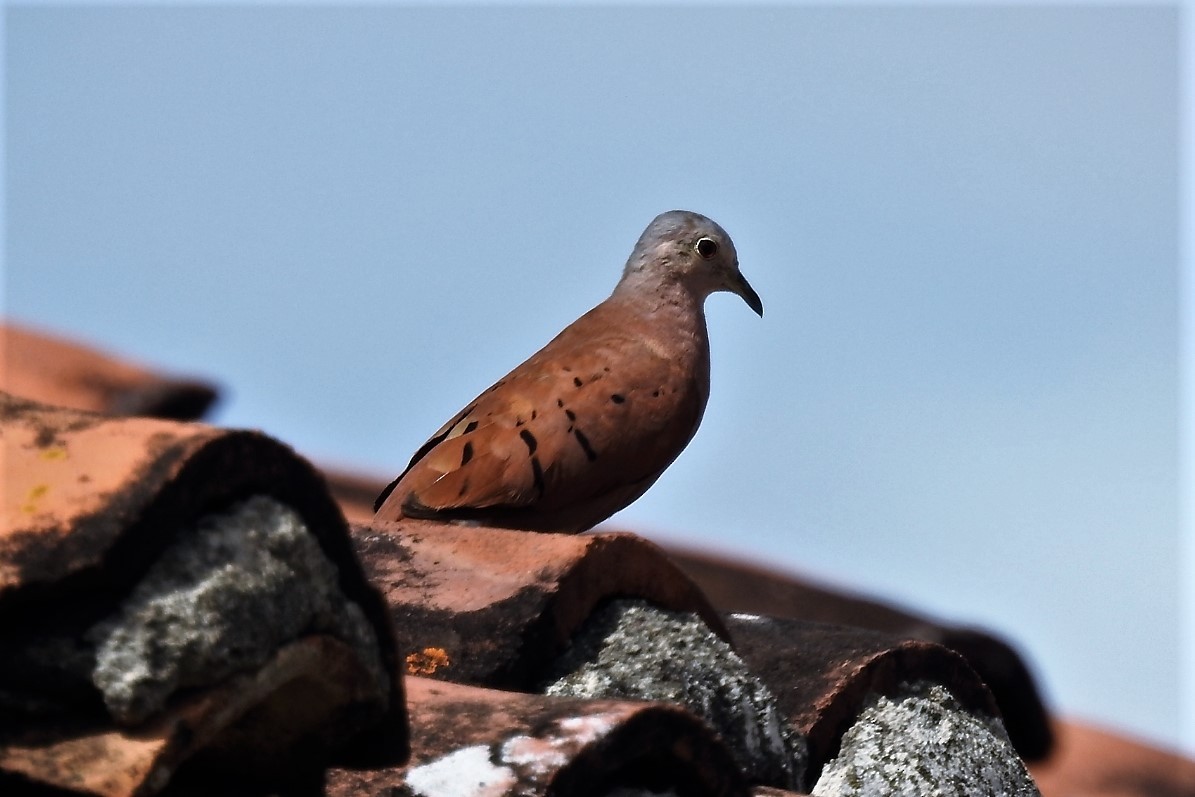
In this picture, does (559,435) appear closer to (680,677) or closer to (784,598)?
(680,677)

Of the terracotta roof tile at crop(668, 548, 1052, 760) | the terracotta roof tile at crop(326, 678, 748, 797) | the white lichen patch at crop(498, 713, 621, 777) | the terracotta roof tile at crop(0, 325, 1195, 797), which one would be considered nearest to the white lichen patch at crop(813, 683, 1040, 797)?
the terracotta roof tile at crop(0, 325, 1195, 797)

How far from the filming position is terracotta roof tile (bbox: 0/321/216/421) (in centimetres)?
927

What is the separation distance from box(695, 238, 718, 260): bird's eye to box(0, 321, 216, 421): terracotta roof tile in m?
5.00

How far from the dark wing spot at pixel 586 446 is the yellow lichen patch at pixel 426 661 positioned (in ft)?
3.36

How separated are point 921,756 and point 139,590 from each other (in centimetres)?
190

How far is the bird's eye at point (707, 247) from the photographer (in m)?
4.87

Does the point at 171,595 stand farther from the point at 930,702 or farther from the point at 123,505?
the point at 930,702

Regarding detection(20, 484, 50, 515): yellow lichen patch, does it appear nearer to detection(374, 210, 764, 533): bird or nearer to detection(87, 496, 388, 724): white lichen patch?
detection(87, 496, 388, 724): white lichen patch

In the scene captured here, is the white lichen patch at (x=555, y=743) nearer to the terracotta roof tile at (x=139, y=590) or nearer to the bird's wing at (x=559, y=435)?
the terracotta roof tile at (x=139, y=590)

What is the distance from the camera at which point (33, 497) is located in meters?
1.91

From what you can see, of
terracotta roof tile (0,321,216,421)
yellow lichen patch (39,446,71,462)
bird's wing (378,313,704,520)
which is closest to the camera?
yellow lichen patch (39,446,71,462)

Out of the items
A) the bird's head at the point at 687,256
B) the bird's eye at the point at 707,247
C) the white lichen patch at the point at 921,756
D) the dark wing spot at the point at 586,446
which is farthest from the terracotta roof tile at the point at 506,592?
the bird's eye at the point at 707,247

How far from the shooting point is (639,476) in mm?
3994

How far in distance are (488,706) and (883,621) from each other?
8.26 meters
